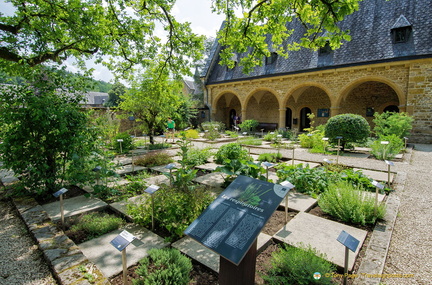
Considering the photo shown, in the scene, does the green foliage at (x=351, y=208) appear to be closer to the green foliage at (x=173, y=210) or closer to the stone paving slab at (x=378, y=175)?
the green foliage at (x=173, y=210)

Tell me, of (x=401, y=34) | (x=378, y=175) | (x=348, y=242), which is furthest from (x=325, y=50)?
(x=348, y=242)

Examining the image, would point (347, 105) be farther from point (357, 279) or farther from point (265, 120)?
point (357, 279)

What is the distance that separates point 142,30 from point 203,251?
7.57 meters

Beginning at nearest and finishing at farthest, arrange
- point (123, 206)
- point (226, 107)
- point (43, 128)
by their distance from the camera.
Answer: point (123, 206) → point (43, 128) → point (226, 107)

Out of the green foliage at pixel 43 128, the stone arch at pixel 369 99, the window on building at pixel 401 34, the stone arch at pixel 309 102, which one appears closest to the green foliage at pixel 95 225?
the green foliage at pixel 43 128

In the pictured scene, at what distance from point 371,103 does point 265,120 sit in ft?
25.1

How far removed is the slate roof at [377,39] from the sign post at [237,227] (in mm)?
13052

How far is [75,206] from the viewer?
3598 millimetres

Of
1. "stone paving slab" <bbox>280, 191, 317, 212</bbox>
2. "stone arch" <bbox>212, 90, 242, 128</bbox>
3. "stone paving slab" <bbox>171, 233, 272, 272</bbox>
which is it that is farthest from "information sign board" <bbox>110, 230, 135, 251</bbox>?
"stone arch" <bbox>212, 90, 242, 128</bbox>

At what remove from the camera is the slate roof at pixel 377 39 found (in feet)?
35.9

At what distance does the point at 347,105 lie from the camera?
15234mm

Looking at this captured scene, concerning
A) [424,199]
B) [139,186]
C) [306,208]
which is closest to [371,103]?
[424,199]

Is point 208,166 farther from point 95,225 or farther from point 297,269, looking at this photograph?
point 297,269

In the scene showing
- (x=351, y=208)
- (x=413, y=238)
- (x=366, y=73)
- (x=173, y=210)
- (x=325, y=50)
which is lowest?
(x=413, y=238)
